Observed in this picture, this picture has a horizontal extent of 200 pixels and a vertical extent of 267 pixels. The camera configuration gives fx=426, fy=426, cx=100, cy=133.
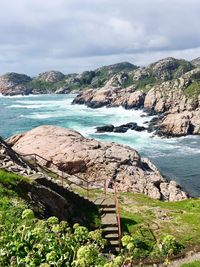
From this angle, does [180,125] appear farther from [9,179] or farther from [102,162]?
[9,179]

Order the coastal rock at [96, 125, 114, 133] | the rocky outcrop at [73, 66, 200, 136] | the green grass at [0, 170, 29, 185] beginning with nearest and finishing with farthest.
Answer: the green grass at [0, 170, 29, 185], the rocky outcrop at [73, 66, 200, 136], the coastal rock at [96, 125, 114, 133]

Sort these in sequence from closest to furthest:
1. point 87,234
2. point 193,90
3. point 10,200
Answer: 1. point 87,234
2. point 10,200
3. point 193,90

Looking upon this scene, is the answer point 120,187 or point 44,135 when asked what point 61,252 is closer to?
point 120,187

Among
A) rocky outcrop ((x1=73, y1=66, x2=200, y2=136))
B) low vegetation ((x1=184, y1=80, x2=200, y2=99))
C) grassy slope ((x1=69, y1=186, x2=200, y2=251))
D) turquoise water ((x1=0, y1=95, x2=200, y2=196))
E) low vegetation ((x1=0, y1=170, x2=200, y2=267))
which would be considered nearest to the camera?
low vegetation ((x1=0, y1=170, x2=200, y2=267))

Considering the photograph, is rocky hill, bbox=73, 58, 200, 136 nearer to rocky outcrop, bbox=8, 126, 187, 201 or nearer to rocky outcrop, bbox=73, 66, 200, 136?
rocky outcrop, bbox=73, 66, 200, 136

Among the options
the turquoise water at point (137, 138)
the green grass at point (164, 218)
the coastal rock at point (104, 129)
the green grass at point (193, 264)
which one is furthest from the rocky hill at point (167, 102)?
the green grass at point (193, 264)

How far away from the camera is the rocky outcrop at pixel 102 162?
38.8 m

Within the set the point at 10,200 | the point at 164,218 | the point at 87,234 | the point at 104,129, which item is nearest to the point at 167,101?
the point at 104,129

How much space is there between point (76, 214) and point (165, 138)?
221 ft

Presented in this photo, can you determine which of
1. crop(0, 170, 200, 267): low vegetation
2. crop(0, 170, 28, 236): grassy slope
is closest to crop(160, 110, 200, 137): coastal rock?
crop(0, 170, 200, 267): low vegetation

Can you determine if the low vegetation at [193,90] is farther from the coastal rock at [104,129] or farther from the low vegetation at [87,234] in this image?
the low vegetation at [87,234]

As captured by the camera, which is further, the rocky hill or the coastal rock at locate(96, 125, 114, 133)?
the coastal rock at locate(96, 125, 114, 133)

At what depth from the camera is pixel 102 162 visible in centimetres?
4094

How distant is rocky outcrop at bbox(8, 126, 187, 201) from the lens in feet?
127
